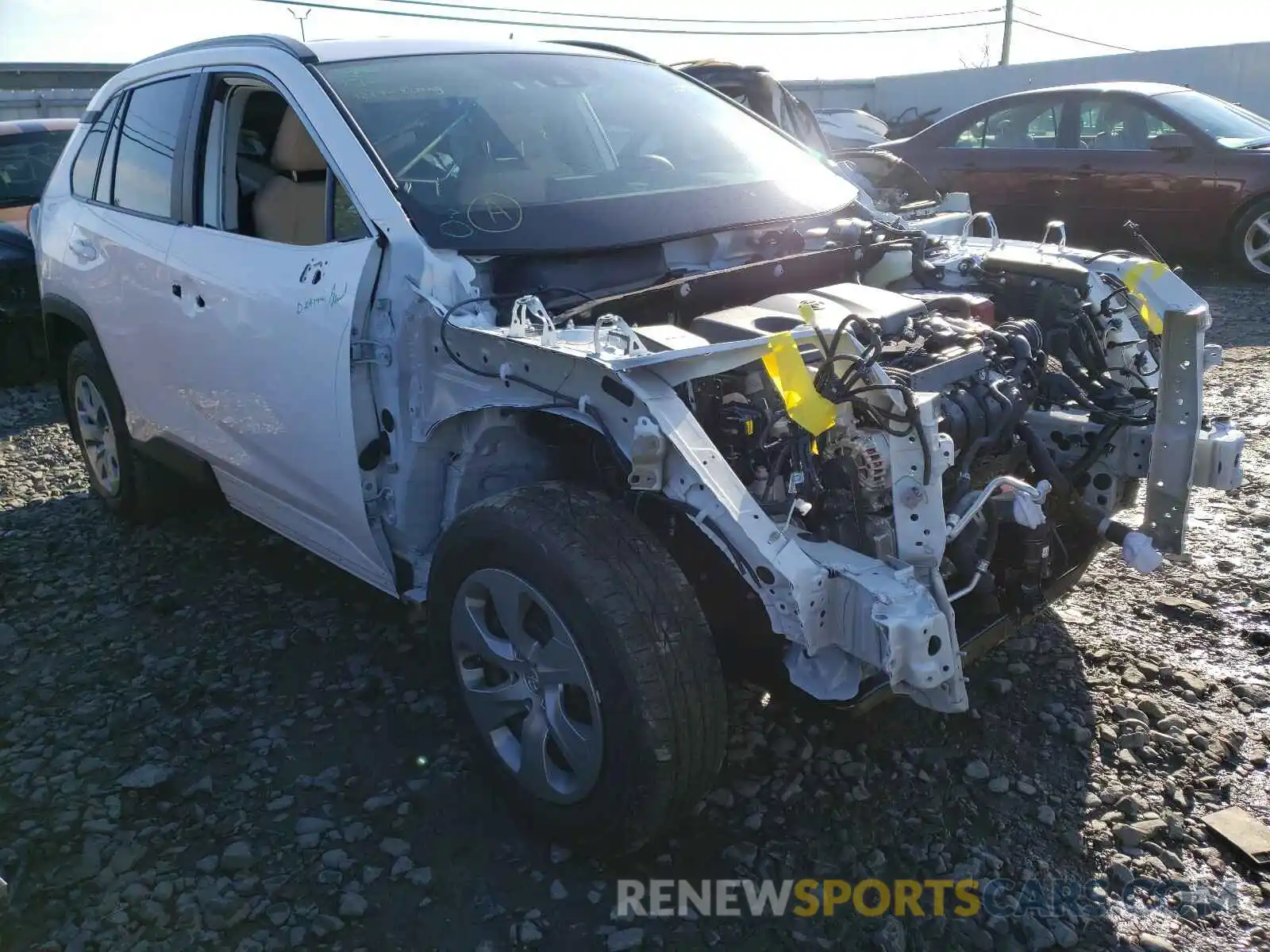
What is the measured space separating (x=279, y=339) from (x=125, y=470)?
187cm

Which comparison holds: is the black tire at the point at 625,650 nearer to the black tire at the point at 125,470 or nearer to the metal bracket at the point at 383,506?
the metal bracket at the point at 383,506

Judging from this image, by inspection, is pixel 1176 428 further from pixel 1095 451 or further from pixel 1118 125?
pixel 1118 125

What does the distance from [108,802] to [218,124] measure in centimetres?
223

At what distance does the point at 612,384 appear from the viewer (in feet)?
7.47

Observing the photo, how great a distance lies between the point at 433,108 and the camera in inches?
130

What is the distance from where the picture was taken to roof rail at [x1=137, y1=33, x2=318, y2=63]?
3326 mm

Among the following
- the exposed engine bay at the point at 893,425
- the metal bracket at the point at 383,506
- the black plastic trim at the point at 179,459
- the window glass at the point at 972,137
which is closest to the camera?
the exposed engine bay at the point at 893,425

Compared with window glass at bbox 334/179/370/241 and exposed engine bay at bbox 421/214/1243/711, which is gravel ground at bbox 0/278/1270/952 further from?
window glass at bbox 334/179/370/241

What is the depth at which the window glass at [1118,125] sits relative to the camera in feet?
28.9

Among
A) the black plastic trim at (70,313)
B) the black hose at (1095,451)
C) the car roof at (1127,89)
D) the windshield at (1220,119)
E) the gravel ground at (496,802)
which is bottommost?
the gravel ground at (496,802)

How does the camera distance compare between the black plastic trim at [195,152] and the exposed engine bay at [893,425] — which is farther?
the black plastic trim at [195,152]

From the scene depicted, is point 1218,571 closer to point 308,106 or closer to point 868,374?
point 868,374

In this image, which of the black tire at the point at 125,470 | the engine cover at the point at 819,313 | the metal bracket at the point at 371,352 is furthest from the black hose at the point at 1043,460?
the black tire at the point at 125,470

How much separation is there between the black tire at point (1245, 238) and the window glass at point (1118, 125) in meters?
0.93
